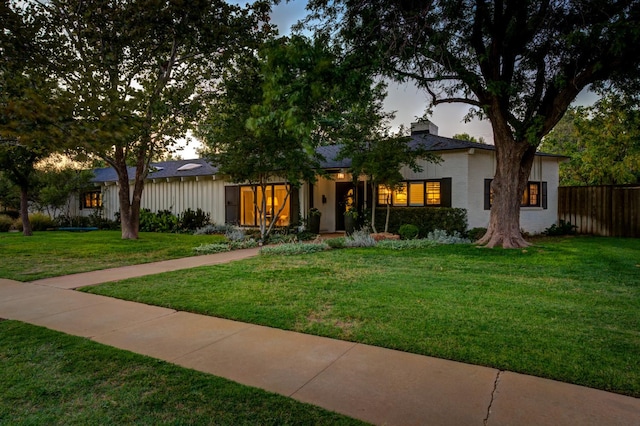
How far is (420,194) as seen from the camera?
13.7m

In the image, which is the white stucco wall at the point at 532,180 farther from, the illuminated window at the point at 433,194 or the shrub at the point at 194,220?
the shrub at the point at 194,220

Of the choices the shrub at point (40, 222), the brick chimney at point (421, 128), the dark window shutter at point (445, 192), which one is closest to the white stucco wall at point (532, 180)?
the dark window shutter at point (445, 192)

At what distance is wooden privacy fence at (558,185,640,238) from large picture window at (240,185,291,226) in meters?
10.8

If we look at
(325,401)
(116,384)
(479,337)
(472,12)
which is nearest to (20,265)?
(116,384)

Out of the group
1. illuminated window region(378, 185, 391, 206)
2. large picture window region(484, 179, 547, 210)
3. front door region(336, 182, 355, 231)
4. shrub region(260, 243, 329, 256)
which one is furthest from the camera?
front door region(336, 182, 355, 231)

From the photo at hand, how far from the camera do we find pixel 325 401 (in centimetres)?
256

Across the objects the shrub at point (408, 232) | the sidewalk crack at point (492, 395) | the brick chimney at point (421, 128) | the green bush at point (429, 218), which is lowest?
the sidewalk crack at point (492, 395)

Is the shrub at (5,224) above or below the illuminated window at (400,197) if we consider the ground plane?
below

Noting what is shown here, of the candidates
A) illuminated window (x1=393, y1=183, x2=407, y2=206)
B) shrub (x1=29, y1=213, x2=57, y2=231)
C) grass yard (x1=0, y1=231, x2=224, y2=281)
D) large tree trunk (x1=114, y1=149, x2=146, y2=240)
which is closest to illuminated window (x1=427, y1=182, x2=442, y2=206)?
illuminated window (x1=393, y1=183, x2=407, y2=206)

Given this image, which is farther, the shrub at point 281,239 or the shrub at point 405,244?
the shrub at point 281,239

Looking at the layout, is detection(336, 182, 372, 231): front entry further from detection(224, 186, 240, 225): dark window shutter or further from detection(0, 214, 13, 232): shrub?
detection(0, 214, 13, 232): shrub

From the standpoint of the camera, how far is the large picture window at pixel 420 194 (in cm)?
1296

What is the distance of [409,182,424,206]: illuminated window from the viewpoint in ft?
44.7

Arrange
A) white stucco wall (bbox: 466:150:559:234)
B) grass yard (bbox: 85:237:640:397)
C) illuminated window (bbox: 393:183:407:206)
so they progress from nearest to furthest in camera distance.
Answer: grass yard (bbox: 85:237:640:397) → white stucco wall (bbox: 466:150:559:234) → illuminated window (bbox: 393:183:407:206)
